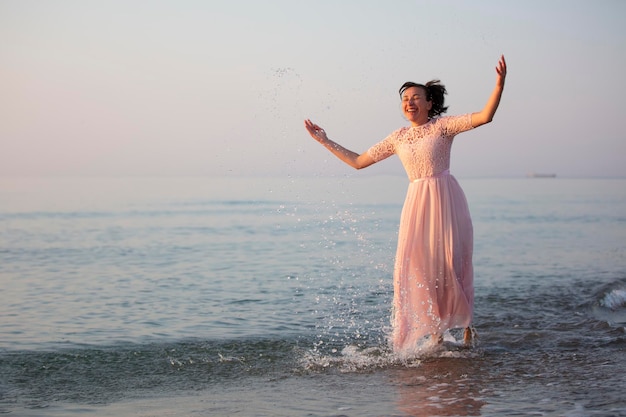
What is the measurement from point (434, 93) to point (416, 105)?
21 cm

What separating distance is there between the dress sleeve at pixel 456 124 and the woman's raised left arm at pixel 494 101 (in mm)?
102

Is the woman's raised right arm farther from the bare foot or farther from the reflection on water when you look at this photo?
the reflection on water

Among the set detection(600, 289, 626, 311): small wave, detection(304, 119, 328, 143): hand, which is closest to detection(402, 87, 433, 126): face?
detection(304, 119, 328, 143): hand

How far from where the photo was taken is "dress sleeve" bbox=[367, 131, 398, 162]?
23.0 feet

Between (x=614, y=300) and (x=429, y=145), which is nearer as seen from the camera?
(x=429, y=145)

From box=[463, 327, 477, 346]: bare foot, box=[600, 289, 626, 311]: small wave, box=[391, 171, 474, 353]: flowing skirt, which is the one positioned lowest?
box=[600, 289, 626, 311]: small wave

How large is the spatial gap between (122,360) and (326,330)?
2240 millimetres

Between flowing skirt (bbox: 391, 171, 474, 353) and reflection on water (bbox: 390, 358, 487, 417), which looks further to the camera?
flowing skirt (bbox: 391, 171, 474, 353)

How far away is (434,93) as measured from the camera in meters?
6.89

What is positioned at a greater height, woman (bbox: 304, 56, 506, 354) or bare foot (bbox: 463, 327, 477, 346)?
woman (bbox: 304, 56, 506, 354)

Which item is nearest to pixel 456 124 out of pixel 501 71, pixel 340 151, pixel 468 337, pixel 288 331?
pixel 501 71

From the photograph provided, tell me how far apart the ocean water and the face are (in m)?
1.30

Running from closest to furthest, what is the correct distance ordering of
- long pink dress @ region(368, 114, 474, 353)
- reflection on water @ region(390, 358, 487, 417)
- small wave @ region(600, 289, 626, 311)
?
reflection on water @ region(390, 358, 487, 417) → long pink dress @ region(368, 114, 474, 353) → small wave @ region(600, 289, 626, 311)

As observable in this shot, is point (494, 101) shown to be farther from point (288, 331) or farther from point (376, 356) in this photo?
point (288, 331)
